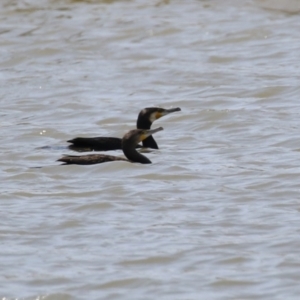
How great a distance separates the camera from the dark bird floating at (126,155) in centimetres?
1159

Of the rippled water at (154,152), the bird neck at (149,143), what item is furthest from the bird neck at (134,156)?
the bird neck at (149,143)

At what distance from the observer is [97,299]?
24.5 feet

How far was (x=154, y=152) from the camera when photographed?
12.6 metres

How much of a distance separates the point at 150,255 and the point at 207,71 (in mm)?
8988

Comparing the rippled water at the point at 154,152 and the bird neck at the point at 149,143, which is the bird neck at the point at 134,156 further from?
the bird neck at the point at 149,143

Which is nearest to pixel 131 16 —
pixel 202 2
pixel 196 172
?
pixel 202 2

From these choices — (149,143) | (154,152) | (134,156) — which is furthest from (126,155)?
(149,143)

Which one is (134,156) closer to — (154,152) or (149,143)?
(154,152)

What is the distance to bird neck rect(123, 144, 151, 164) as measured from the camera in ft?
38.6

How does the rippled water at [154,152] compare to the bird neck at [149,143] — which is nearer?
the rippled water at [154,152]

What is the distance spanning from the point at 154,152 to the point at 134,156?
84 cm

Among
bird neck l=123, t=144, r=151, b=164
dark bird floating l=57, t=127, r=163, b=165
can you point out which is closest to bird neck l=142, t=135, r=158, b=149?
dark bird floating l=57, t=127, r=163, b=165

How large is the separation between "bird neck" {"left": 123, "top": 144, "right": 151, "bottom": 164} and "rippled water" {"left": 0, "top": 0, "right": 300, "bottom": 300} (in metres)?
0.15

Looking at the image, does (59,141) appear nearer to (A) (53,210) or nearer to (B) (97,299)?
(A) (53,210)
